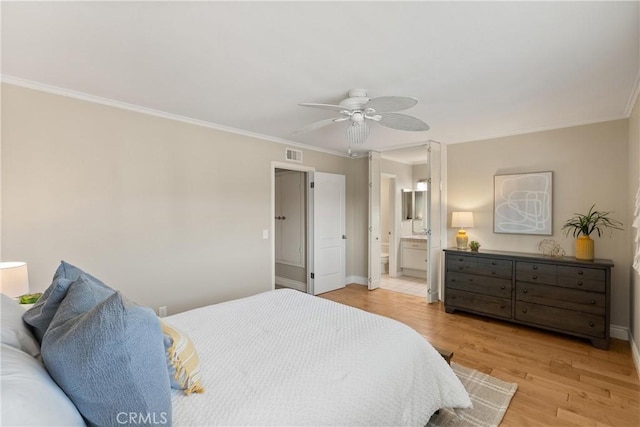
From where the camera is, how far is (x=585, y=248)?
10.7ft

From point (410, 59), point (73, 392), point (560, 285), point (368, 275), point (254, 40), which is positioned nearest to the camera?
point (73, 392)

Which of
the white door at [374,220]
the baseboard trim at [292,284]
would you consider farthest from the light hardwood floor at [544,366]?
the baseboard trim at [292,284]

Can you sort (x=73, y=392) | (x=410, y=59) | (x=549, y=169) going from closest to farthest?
(x=73, y=392)
(x=410, y=59)
(x=549, y=169)

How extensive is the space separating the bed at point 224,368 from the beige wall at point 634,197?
86.6 inches

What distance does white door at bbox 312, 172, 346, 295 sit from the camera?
4.98m

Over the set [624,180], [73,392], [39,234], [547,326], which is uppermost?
[624,180]

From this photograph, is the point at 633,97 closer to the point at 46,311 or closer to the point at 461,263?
the point at 461,263

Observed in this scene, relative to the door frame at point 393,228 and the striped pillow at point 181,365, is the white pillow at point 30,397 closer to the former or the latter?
the striped pillow at point 181,365

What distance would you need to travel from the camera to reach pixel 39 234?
8.32 feet

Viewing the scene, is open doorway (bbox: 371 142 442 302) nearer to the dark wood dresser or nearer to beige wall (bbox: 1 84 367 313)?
the dark wood dresser

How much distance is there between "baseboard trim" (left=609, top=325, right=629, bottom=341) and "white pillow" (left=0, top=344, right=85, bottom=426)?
4714mm

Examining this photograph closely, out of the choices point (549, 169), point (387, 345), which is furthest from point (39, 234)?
point (549, 169)

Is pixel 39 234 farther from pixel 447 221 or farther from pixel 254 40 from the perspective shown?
pixel 447 221

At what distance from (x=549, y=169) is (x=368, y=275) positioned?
303 centimetres
